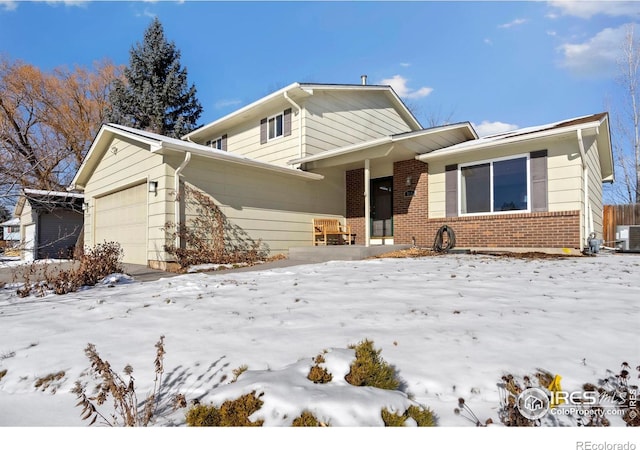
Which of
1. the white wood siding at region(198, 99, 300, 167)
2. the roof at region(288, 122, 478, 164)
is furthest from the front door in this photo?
the white wood siding at region(198, 99, 300, 167)

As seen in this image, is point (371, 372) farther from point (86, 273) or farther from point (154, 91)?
point (154, 91)

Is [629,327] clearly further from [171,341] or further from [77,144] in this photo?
[77,144]

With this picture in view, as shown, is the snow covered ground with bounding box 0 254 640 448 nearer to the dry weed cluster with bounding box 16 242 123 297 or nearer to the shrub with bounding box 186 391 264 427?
the shrub with bounding box 186 391 264 427

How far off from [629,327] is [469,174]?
690cm

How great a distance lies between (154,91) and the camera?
19.5m

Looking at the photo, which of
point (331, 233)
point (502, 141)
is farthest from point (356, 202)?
point (502, 141)

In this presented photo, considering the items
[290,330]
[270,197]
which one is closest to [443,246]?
[270,197]

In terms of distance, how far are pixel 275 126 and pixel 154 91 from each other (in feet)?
40.8

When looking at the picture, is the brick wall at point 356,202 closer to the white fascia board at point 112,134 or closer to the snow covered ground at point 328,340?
the white fascia board at point 112,134

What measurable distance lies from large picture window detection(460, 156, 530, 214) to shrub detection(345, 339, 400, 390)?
24.6 ft

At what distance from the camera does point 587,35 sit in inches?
239

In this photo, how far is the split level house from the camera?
737cm
